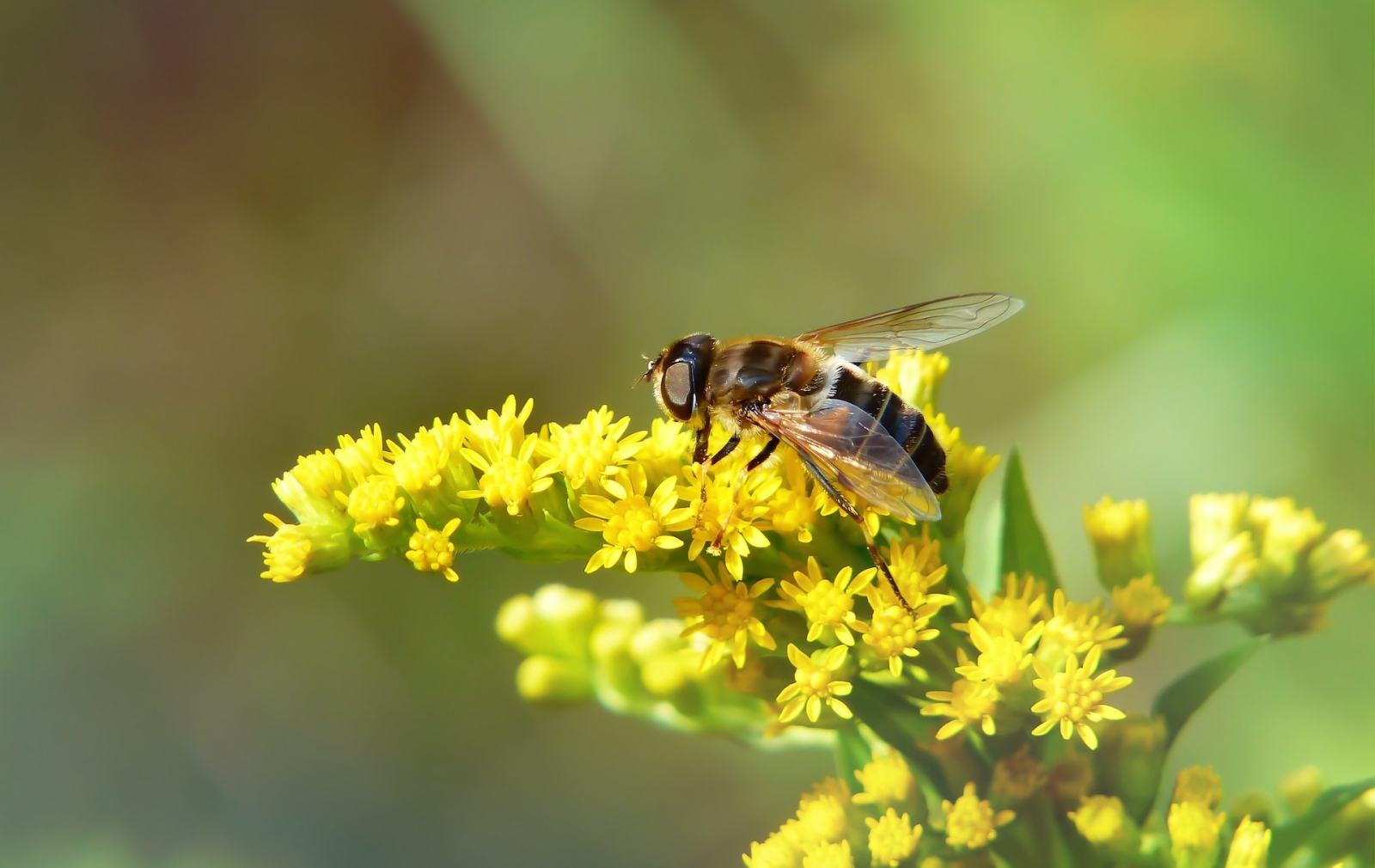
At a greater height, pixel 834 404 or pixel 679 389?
pixel 679 389

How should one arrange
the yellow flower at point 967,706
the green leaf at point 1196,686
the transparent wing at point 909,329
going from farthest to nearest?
the transparent wing at point 909,329 → the green leaf at point 1196,686 → the yellow flower at point 967,706

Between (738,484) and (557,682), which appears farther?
(557,682)

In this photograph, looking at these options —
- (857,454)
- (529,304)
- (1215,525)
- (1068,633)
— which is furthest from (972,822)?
(529,304)

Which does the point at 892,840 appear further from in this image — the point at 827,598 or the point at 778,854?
the point at 827,598

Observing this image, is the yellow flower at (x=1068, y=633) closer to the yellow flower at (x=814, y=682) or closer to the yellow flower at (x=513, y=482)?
the yellow flower at (x=814, y=682)

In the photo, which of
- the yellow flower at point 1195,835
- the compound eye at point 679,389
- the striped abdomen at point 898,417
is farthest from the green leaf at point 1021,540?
the compound eye at point 679,389

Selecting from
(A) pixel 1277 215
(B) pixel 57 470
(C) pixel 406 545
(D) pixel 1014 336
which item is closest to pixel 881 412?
(C) pixel 406 545

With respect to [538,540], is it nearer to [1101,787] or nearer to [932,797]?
[932,797]
